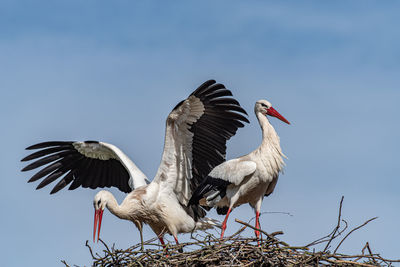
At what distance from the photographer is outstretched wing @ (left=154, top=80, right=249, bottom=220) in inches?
353

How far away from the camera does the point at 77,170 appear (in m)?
10.5

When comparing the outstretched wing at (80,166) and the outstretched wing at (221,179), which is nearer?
the outstretched wing at (221,179)

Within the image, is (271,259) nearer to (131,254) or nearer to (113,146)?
(131,254)

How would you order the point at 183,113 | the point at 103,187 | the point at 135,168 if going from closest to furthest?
the point at 183,113 → the point at 135,168 → the point at 103,187

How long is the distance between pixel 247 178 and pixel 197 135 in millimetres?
869

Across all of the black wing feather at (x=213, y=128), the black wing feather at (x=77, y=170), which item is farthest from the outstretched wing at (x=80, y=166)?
the black wing feather at (x=213, y=128)

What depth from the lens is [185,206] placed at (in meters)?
9.45

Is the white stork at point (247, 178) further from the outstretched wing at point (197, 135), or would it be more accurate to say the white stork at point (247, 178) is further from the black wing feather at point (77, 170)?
the black wing feather at point (77, 170)

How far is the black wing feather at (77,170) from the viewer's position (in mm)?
10367

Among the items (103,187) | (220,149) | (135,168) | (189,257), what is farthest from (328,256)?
(103,187)

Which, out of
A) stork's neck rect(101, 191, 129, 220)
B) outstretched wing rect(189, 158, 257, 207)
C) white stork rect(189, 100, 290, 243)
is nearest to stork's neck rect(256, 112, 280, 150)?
white stork rect(189, 100, 290, 243)

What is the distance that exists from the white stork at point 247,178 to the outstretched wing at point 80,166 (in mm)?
1656

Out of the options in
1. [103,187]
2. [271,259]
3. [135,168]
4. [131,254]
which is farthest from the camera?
[103,187]

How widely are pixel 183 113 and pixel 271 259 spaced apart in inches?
102
